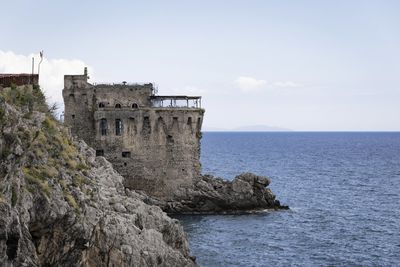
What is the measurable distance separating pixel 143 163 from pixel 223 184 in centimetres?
901

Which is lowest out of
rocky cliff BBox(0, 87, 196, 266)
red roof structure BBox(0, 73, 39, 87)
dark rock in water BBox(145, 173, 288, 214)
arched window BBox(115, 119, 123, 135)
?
dark rock in water BBox(145, 173, 288, 214)

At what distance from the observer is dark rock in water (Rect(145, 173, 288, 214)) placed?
68.9 m

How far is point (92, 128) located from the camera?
7119cm

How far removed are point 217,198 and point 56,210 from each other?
1576 inches

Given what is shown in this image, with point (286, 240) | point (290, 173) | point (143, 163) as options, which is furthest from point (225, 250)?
point (290, 173)

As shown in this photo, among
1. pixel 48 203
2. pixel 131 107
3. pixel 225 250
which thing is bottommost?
pixel 225 250

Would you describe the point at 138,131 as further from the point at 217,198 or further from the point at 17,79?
the point at 17,79

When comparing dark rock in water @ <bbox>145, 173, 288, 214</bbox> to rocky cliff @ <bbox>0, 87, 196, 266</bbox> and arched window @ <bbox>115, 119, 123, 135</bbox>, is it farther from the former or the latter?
rocky cliff @ <bbox>0, 87, 196, 266</bbox>

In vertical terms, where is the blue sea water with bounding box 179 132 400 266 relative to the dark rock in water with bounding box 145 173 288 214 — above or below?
below

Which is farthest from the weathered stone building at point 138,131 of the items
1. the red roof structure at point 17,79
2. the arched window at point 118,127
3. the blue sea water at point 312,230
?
the red roof structure at point 17,79

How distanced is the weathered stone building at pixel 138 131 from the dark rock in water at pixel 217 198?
1319 millimetres

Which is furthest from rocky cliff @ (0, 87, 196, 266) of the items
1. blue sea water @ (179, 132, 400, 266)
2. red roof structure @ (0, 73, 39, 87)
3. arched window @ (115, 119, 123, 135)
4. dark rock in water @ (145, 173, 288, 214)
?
arched window @ (115, 119, 123, 135)

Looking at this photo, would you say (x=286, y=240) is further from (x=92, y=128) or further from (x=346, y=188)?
(x=346, y=188)

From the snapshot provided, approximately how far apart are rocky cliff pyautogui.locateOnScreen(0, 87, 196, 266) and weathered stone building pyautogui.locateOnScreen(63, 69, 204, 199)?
27317mm
